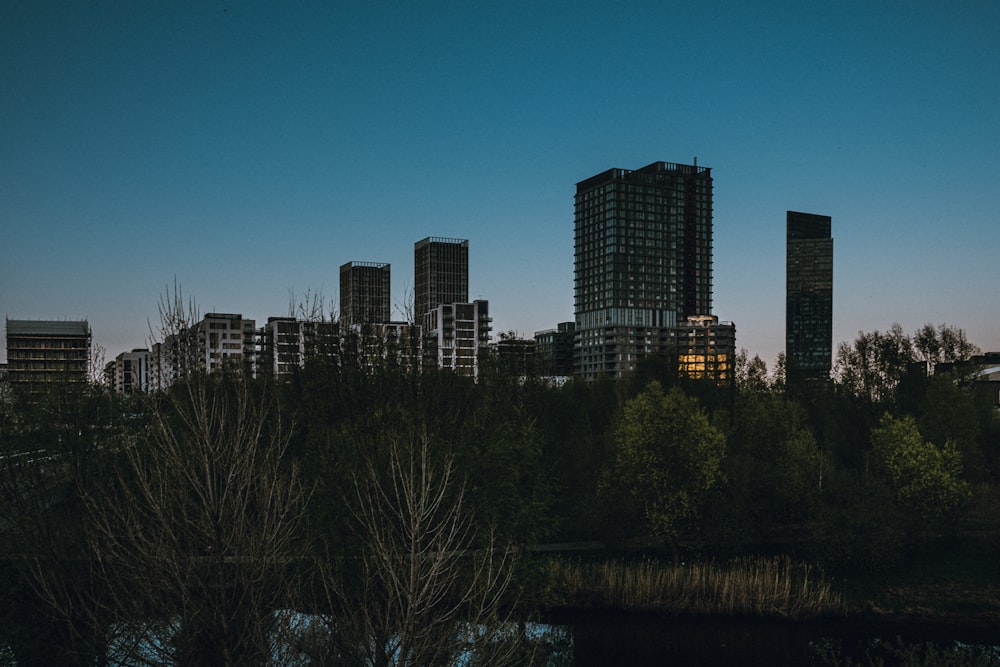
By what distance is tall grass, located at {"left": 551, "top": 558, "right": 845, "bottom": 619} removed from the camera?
2838 cm

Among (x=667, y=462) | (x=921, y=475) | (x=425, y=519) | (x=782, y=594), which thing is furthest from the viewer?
(x=921, y=475)

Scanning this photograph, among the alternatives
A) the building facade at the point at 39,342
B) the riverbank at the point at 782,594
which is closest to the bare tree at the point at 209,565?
the riverbank at the point at 782,594

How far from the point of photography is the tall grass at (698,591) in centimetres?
2838

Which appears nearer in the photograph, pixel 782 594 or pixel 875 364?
pixel 782 594

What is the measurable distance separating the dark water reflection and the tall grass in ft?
1.88

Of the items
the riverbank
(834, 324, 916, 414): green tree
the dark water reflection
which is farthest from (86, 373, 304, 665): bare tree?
(834, 324, 916, 414): green tree

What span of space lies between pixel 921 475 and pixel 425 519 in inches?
1176

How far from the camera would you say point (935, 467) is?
119 feet

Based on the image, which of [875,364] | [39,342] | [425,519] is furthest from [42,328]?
[425,519]

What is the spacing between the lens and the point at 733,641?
26375 millimetres

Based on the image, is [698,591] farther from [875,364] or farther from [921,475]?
[875,364]

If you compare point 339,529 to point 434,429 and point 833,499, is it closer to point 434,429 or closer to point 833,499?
point 434,429

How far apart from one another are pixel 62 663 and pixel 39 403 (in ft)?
38.3

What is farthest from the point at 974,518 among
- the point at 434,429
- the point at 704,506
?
the point at 434,429
